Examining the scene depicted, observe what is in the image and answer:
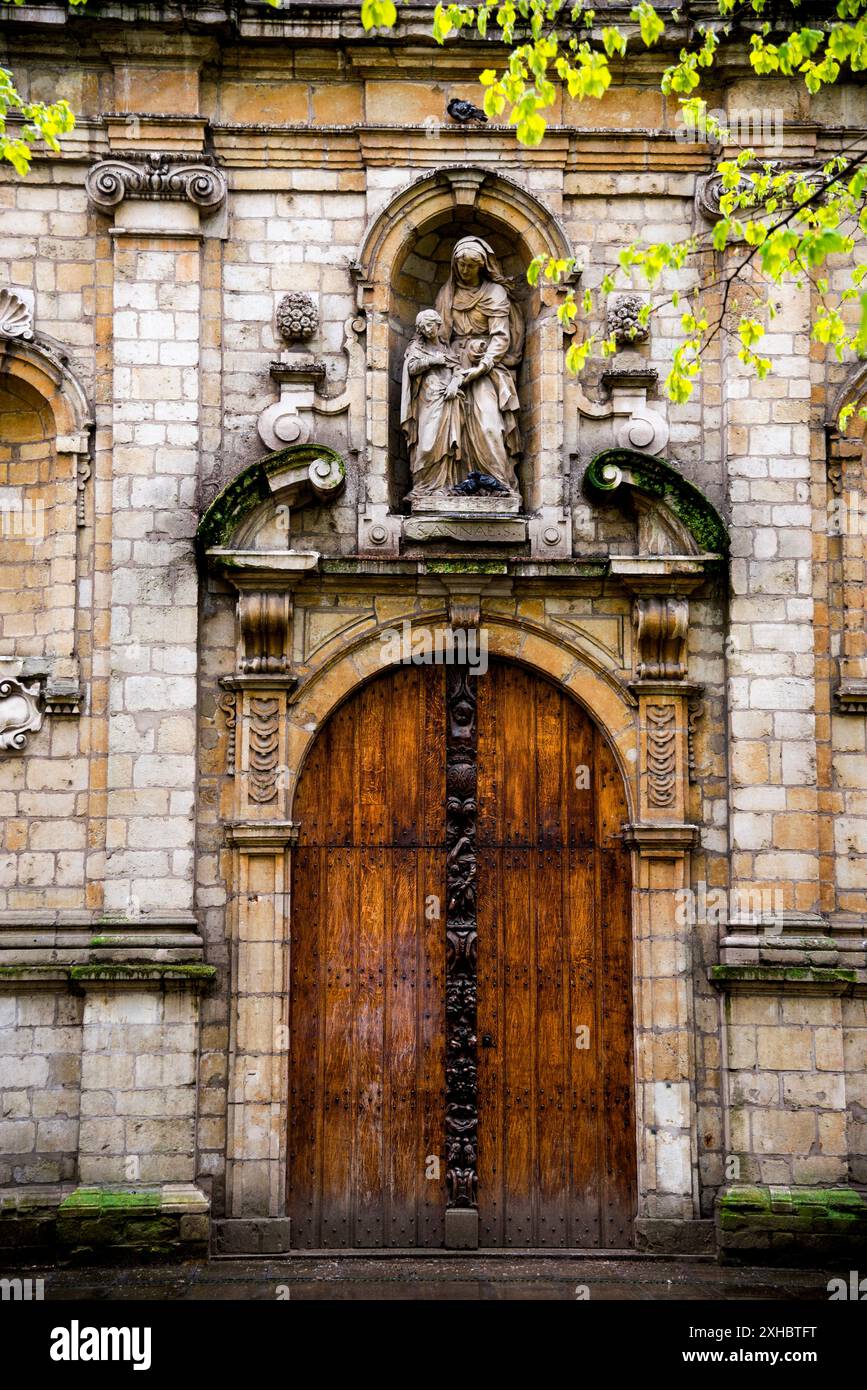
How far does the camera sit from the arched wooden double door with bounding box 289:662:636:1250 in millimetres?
9250

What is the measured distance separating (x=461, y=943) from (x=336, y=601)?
2.27 metres

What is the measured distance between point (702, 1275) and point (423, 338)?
5.93 meters

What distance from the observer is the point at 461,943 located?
938cm

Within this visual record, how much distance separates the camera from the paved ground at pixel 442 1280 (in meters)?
8.27

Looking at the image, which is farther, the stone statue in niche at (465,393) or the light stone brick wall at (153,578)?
the stone statue in niche at (465,393)

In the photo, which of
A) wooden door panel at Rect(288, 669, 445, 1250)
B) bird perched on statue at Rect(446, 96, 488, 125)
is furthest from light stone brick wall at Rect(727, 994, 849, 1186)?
bird perched on statue at Rect(446, 96, 488, 125)

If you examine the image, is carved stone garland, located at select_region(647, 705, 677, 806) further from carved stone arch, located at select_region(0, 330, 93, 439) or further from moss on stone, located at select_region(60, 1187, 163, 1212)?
carved stone arch, located at select_region(0, 330, 93, 439)

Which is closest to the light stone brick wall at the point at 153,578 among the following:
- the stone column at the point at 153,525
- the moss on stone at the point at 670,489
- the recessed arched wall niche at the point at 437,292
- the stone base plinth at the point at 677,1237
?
the stone column at the point at 153,525

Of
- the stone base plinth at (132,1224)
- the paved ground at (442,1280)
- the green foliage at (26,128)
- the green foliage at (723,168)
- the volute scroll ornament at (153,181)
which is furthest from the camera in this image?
the volute scroll ornament at (153,181)

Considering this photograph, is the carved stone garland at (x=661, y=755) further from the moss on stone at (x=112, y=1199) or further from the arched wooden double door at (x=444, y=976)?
the moss on stone at (x=112, y=1199)

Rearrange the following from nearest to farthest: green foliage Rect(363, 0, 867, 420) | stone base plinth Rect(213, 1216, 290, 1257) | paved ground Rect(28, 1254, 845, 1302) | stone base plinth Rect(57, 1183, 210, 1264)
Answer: green foliage Rect(363, 0, 867, 420) < paved ground Rect(28, 1254, 845, 1302) < stone base plinth Rect(57, 1183, 210, 1264) < stone base plinth Rect(213, 1216, 290, 1257)

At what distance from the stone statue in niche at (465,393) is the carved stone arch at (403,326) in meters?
0.15

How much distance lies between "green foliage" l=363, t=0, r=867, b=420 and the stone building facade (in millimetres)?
182

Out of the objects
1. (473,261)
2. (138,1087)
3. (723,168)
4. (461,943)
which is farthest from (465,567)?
(138,1087)
